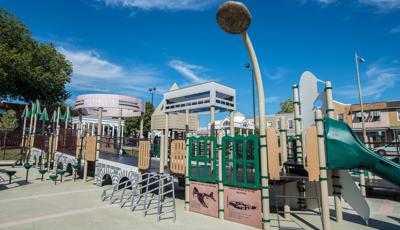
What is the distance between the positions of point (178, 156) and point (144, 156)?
1.91m

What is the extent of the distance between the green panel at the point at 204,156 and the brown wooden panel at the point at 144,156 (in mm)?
2293

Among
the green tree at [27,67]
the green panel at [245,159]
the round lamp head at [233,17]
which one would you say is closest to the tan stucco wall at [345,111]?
the green panel at [245,159]

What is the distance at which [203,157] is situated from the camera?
26.6ft

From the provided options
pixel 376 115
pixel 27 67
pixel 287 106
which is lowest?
pixel 376 115

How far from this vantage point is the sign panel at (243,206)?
A: 6.61 meters

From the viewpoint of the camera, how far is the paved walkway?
663 cm

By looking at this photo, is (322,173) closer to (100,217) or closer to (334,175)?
(334,175)

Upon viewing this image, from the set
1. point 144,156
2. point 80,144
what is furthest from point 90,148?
point 144,156

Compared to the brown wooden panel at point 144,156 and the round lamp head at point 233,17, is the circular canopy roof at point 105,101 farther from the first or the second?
the round lamp head at point 233,17

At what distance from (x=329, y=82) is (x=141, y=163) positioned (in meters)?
7.49

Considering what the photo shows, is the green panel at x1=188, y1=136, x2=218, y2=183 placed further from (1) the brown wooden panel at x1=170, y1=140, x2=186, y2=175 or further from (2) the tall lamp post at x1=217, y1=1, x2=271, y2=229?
(2) the tall lamp post at x1=217, y1=1, x2=271, y2=229

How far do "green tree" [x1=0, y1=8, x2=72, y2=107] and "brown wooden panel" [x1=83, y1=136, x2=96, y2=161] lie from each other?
19.3m

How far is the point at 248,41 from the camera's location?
253 inches

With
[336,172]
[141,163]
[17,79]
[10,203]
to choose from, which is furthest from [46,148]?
[336,172]
